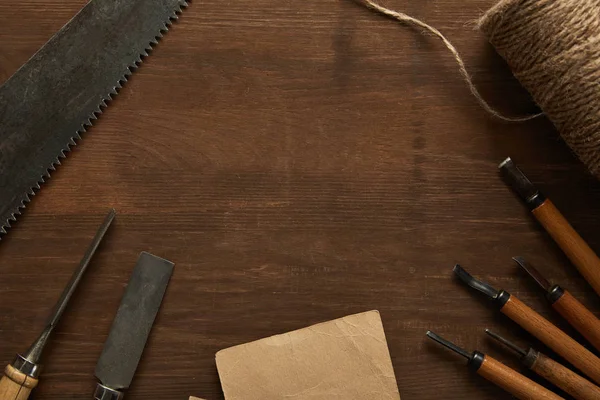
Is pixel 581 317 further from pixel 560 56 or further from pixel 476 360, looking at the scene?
pixel 560 56

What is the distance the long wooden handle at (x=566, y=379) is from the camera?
83 centimetres

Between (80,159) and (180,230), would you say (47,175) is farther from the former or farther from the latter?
(180,230)

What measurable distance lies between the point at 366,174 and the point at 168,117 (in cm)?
27

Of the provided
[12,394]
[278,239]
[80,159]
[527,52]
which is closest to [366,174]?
[278,239]

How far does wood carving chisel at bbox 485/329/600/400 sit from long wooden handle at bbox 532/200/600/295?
0.11 metres

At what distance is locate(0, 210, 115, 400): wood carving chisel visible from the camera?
799 mm

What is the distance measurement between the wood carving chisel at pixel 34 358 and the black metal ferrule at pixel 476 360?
49 centimetres

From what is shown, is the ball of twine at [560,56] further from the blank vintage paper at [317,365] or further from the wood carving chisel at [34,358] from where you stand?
the wood carving chisel at [34,358]

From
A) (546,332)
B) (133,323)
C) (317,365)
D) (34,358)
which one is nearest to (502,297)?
(546,332)

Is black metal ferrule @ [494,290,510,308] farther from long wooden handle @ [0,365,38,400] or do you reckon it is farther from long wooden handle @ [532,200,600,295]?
long wooden handle @ [0,365,38,400]

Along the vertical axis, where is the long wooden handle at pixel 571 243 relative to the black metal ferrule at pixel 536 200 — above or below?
below

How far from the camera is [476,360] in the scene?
0.84m

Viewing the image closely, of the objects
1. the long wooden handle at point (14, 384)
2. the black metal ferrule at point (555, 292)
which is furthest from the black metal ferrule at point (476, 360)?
the long wooden handle at point (14, 384)

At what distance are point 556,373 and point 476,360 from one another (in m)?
0.10
